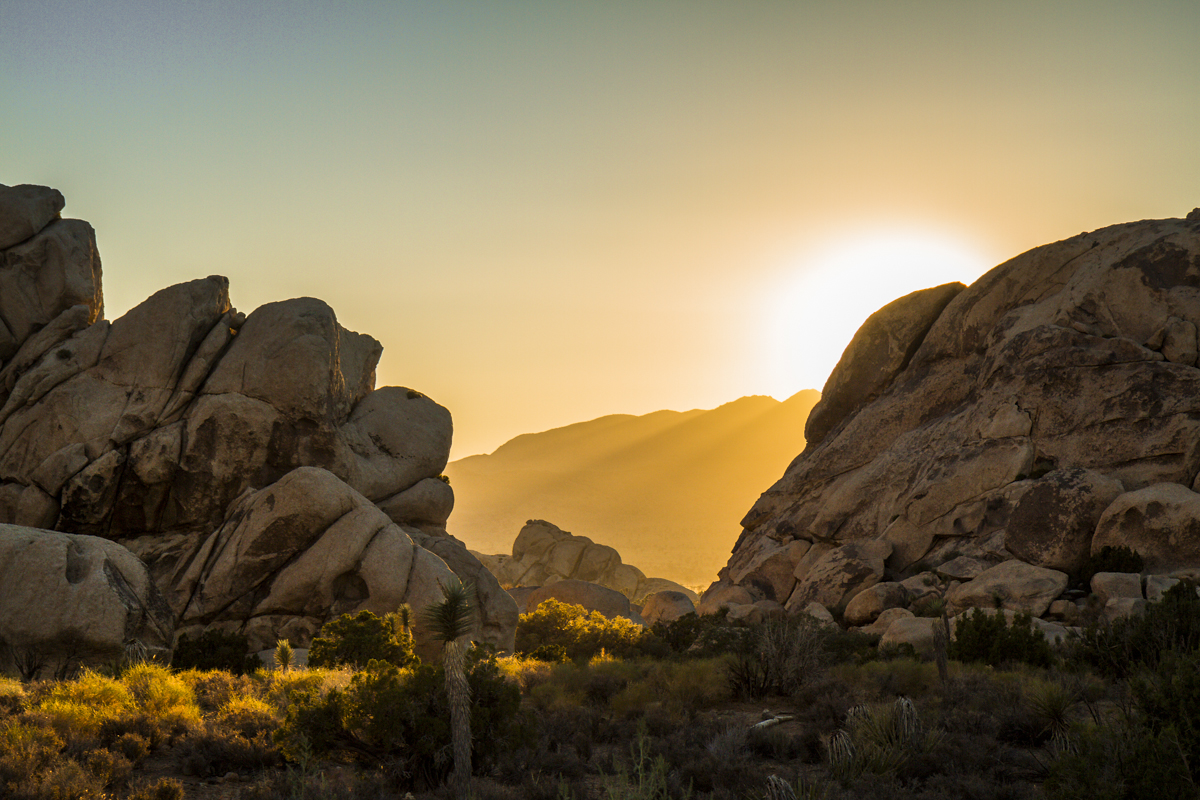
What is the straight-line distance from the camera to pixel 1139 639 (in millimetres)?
15062

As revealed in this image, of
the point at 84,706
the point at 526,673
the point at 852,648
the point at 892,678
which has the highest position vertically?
the point at 84,706

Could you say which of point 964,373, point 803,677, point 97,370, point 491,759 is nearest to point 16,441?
point 97,370

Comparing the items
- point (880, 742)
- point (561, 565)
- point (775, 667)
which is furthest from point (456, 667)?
point (561, 565)

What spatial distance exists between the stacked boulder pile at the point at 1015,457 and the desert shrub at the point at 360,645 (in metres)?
14.1

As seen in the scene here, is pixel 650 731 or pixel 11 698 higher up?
pixel 11 698

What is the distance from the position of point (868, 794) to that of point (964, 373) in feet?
104

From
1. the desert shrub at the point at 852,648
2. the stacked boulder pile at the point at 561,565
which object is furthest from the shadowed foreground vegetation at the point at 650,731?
the stacked boulder pile at the point at 561,565

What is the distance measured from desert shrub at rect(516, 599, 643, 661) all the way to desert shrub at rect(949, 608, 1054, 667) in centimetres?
958

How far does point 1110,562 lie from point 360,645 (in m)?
23.2

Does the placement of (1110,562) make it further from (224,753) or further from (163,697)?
(163,697)

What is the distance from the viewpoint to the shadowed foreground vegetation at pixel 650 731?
8281 millimetres

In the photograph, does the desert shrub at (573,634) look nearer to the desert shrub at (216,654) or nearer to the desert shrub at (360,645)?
the desert shrub at (360,645)

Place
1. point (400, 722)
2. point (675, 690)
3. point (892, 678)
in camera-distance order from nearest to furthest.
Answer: point (400, 722) < point (892, 678) < point (675, 690)

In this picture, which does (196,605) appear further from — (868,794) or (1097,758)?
(1097,758)
